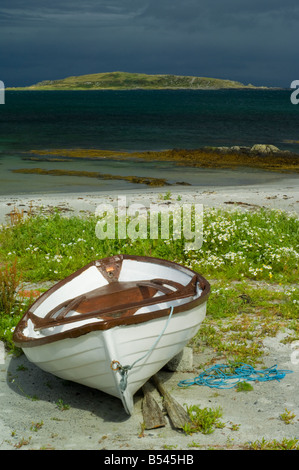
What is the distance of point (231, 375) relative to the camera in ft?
21.3

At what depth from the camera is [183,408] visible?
18.7 feet

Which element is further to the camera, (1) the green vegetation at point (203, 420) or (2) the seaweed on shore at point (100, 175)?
(2) the seaweed on shore at point (100, 175)

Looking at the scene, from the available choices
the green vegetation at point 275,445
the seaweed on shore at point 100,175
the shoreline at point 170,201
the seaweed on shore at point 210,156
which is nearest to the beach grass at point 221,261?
the green vegetation at point 275,445

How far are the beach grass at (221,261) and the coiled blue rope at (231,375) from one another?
1.03 feet

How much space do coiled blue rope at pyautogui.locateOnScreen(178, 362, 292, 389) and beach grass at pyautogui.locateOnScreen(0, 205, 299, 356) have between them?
0.31 meters

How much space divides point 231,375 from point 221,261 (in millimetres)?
3892

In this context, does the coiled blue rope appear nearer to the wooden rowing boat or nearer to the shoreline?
the wooden rowing boat

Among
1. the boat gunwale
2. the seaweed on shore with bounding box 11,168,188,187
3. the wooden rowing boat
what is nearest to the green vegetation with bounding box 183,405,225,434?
the wooden rowing boat

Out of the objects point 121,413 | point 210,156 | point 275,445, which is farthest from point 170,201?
point 210,156

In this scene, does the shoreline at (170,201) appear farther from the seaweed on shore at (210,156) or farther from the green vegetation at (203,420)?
the seaweed on shore at (210,156)

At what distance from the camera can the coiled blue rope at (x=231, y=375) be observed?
20.9 feet

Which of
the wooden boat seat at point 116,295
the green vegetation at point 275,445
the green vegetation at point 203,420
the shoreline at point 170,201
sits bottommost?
the shoreline at point 170,201

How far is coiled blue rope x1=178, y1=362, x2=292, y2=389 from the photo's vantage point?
6.37 meters

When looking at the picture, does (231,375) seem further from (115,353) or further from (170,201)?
(170,201)
